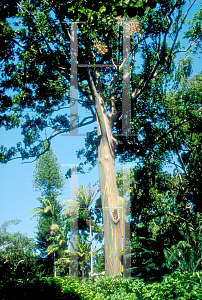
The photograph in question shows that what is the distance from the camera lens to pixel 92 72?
27.5 ft

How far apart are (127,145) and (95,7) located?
5.55 metres

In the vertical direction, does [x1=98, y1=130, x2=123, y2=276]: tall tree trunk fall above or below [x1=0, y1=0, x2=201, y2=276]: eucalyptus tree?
below

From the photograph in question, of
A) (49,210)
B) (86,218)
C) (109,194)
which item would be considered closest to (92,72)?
(109,194)

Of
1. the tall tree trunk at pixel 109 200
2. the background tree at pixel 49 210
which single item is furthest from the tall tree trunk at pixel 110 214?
the background tree at pixel 49 210

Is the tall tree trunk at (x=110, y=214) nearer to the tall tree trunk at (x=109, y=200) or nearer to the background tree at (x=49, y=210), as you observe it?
the tall tree trunk at (x=109, y=200)

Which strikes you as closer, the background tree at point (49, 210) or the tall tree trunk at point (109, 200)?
the tall tree trunk at point (109, 200)

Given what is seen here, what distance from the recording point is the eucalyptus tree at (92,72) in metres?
7.77

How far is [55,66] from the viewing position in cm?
839

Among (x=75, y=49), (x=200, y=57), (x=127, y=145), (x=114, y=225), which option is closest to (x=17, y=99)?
(x=75, y=49)

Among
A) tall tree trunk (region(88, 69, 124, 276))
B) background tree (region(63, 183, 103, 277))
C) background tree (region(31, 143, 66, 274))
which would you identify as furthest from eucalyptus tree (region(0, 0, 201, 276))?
background tree (region(31, 143, 66, 274))

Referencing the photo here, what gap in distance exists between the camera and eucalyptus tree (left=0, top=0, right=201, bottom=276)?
7.77 metres

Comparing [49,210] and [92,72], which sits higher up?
[92,72]

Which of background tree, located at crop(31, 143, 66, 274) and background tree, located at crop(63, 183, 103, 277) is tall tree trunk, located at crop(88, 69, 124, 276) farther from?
background tree, located at crop(31, 143, 66, 274)

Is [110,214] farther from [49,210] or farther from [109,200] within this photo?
[49,210]
